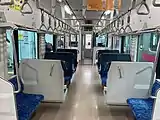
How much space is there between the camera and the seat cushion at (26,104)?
3096 millimetres

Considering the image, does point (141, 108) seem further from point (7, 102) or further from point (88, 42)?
point (88, 42)

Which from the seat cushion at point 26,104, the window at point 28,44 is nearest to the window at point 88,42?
the window at point 28,44

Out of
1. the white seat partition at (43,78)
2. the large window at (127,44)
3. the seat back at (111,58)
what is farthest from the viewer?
the large window at (127,44)

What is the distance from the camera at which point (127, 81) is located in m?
4.17

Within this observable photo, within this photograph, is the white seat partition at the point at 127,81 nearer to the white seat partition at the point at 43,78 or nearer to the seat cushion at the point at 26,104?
the white seat partition at the point at 43,78

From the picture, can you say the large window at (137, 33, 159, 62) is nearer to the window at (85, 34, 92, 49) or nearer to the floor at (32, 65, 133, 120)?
the floor at (32, 65, 133, 120)

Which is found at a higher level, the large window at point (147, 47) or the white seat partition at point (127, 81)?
the large window at point (147, 47)

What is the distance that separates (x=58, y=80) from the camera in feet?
14.2

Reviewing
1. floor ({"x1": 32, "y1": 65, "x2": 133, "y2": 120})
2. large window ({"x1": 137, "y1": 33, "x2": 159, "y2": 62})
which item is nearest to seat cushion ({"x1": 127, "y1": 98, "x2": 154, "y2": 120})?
floor ({"x1": 32, "y1": 65, "x2": 133, "y2": 120})

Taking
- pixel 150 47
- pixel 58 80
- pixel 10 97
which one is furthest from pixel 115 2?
pixel 10 97

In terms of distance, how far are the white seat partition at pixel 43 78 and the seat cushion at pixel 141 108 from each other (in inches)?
57.2

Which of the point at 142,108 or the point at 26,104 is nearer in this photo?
the point at 142,108

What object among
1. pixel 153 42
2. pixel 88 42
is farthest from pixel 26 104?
pixel 88 42

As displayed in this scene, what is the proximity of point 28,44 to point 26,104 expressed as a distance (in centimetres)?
265
